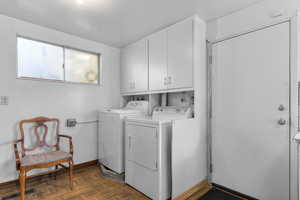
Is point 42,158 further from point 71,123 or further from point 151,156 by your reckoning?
point 151,156

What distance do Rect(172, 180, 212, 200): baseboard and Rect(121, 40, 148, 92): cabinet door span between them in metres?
1.57

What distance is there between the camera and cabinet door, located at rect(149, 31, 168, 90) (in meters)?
2.31

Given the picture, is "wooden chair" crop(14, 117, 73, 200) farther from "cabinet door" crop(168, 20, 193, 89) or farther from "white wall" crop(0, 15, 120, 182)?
"cabinet door" crop(168, 20, 193, 89)

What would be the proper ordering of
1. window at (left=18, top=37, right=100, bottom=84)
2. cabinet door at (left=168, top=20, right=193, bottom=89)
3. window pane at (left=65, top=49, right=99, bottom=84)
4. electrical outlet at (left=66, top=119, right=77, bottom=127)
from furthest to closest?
window pane at (left=65, top=49, right=99, bottom=84)
electrical outlet at (left=66, top=119, right=77, bottom=127)
window at (left=18, top=37, right=100, bottom=84)
cabinet door at (left=168, top=20, right=193, bottom=89)

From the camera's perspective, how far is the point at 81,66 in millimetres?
2885

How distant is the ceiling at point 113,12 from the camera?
5.94 ft

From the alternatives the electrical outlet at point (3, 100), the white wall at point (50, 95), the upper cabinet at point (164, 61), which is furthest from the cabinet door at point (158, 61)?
the electrical outlet at point (3, 100)

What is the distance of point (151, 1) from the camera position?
1784 millimetres

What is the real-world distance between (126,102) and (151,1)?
6.76 ft

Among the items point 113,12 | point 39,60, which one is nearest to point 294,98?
point 113,12

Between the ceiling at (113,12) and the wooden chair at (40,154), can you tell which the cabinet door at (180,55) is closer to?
the ceiling at (113,12)

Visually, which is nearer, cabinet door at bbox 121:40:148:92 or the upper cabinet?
the upper cabinet

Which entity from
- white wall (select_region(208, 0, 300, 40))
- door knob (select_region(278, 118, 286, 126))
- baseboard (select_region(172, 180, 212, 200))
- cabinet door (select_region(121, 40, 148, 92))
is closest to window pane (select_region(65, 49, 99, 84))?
cabinet door (select_region(121, 40, 148, 92))

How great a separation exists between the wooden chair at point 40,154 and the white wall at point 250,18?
256 cm
